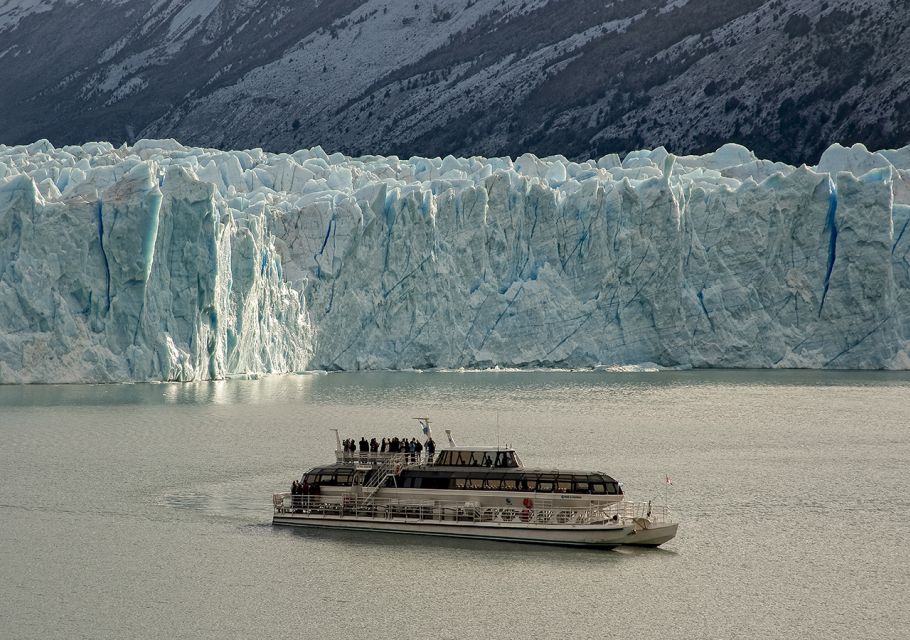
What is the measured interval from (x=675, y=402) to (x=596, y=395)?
10.8 ft

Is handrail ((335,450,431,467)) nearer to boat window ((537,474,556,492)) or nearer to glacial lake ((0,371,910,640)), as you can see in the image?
glacial lake ((0,371,910,640))

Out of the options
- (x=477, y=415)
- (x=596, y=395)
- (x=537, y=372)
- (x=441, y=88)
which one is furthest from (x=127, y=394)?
(x=441, y=88)

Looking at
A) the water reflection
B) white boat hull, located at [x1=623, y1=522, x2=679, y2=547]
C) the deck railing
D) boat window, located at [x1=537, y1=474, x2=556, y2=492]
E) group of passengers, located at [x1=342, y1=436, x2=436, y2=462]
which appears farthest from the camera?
the water reflection

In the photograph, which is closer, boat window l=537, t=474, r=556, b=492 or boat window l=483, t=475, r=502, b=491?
boat window l=537, t=474, r=556, b=492

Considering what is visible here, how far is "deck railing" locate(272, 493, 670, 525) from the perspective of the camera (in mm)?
23438

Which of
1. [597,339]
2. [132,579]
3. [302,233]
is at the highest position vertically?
[302,233]

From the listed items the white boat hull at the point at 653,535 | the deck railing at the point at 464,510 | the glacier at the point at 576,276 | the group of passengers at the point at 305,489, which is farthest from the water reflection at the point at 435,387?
the white boat hull at the point at 653,535

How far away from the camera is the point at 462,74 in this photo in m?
137

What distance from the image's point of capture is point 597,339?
57.0 metres

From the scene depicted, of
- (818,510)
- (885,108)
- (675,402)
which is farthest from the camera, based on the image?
(885,108)

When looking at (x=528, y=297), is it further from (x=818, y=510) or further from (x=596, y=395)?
(x=818, y=510)

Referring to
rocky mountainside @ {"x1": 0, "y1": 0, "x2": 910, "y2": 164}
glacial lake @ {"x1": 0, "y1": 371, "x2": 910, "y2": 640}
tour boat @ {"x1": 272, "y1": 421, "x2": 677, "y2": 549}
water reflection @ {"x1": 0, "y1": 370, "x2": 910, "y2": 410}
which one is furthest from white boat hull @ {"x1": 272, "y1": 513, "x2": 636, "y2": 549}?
rocky mountainside @ {"x1": 0, "y1": 0, "x2": 910, "y2": 164}

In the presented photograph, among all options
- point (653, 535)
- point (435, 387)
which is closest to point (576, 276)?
point (435, 387)

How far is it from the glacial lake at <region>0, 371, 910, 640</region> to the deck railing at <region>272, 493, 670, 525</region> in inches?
22.8
